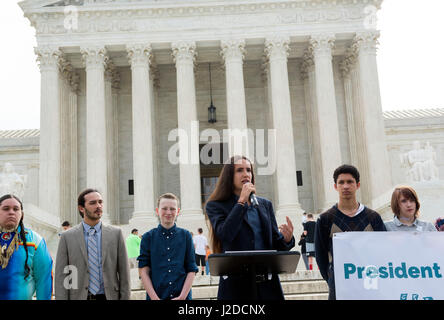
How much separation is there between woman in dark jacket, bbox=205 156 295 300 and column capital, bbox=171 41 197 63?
90.8 feet

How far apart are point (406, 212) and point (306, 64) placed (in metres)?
30.4

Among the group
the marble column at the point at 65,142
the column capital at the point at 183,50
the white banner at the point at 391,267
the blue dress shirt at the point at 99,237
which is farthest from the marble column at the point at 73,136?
the white banner at the point at 391,267

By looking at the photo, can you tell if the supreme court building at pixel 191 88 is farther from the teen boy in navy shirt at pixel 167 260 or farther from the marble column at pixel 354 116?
the teen boy in navy shirt at pixel 167 260

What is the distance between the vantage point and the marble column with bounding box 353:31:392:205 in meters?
31.2

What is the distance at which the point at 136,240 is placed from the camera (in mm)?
19016

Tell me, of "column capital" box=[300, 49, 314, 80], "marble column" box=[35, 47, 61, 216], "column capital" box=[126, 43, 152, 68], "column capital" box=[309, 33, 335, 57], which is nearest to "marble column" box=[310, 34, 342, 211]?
"column capital" box=[309, 33, 335, 57]

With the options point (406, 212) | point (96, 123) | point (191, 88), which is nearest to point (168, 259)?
point (406, 212)

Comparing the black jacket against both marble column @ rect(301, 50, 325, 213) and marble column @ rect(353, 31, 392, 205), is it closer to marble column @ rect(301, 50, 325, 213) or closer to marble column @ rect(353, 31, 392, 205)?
marble column @ rect(353, 31, 392, 205)

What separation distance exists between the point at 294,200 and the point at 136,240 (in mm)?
14482

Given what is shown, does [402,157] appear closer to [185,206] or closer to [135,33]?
[185,206]

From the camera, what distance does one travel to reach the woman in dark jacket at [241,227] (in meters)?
5.58

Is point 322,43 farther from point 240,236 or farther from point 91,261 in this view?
→ point 240,236

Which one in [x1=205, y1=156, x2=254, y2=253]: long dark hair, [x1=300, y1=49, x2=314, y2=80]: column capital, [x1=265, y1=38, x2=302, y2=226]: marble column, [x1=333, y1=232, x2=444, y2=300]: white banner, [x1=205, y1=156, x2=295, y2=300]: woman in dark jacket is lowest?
[x1=333, y1=232, x2=444, y2=300]: white banner

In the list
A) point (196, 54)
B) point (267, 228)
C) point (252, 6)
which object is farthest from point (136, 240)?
point (252, 6)
